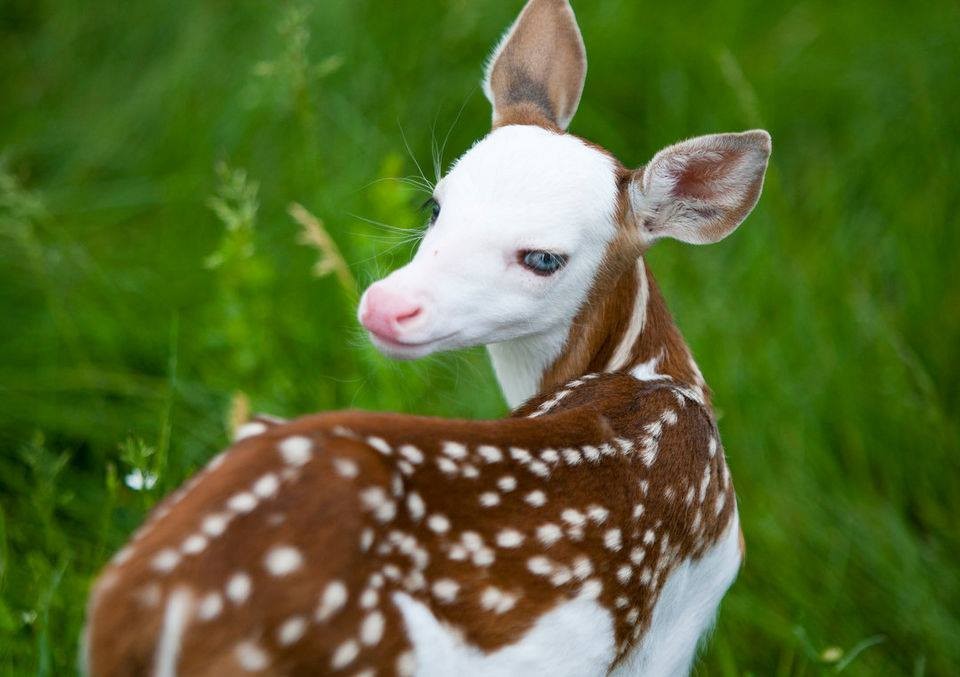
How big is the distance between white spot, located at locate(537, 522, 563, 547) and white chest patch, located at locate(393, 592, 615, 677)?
0.33 feet

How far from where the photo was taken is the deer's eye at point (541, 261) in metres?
2.25

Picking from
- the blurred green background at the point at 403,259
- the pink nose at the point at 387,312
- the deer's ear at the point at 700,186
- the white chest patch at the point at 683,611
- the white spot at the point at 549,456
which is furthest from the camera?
the blurred green background at the point at 403,259

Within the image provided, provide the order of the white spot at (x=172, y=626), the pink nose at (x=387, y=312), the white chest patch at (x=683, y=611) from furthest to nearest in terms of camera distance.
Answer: the white chest patch at (x=683, y=611) → the pink nose at (x=387, y=312) → the white spot at (x=172, y=626)

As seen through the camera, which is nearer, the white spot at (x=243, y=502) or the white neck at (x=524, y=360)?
the white spot at (x=243, y=502)

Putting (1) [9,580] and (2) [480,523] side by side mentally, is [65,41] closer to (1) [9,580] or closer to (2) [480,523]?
(1) [9,580]

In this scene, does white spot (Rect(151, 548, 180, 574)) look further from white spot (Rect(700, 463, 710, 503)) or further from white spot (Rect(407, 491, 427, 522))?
white spot (Rect(700, 463, 710, 503))

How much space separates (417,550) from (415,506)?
59 mm

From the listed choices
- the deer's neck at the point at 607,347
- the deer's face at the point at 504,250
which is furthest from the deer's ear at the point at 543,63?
the deer's neck at the point at 607,347

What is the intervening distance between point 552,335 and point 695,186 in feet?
1.30

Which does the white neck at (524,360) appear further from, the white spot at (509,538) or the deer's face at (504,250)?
the white spot at (509,538)

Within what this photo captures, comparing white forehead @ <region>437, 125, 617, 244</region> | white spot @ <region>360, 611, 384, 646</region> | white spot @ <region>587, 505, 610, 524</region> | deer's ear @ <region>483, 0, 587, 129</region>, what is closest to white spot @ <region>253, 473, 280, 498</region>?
white spot @ <region>360, 611, 384, 646</region>

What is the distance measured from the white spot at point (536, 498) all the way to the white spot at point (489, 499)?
56mm

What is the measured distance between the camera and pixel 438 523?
5.93 feet

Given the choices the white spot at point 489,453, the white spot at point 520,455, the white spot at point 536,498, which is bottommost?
the white spot at point 536,498
